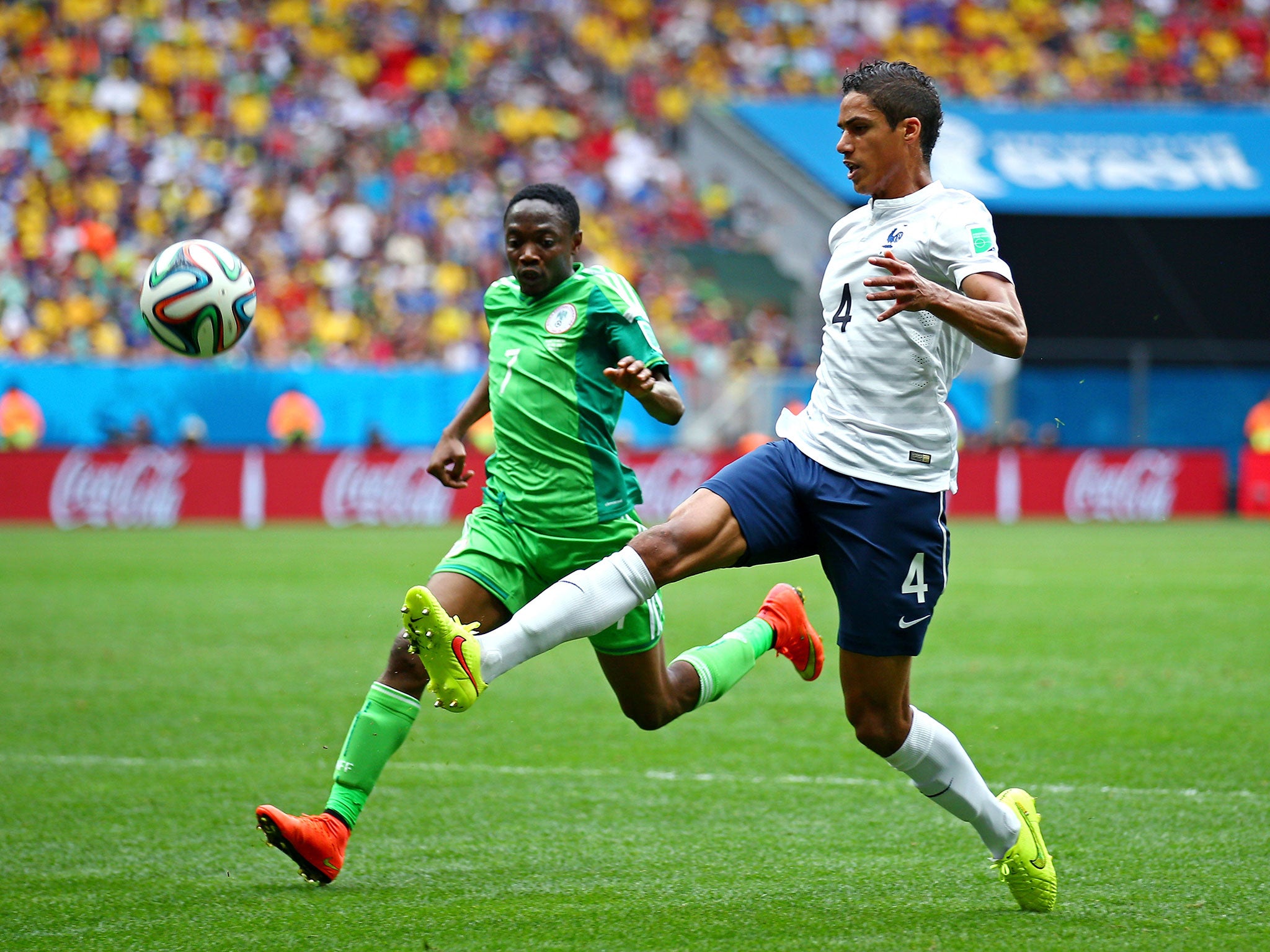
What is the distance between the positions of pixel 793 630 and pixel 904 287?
2.61m

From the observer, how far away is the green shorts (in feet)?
17.1

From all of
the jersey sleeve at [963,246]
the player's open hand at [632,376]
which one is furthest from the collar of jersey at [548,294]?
the jersey sleeve at [963,246]

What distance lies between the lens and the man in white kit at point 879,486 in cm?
439

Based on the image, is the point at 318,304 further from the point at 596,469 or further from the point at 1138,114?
the point at 596,469

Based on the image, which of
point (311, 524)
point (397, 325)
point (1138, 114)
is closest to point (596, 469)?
point (311, 524)

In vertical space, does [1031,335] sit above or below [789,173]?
below

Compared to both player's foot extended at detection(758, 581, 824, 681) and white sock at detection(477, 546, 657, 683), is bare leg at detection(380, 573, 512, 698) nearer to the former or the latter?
white sock at detection(477, 546, 657, 683)

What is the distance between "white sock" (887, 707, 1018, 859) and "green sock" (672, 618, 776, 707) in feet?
3.87

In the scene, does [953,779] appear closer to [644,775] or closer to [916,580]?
[916,580]

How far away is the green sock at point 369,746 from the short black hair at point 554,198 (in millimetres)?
1699

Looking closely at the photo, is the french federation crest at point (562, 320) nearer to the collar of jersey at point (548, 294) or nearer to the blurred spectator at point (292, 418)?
the collar of jersey at point (548, 294)

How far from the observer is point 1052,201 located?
26.0 meters

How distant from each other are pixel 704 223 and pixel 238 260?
78.6ft

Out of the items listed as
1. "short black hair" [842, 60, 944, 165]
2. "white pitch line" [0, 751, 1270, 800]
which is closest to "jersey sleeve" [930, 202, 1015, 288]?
"short black hair" [842, 60, 944, 165]
